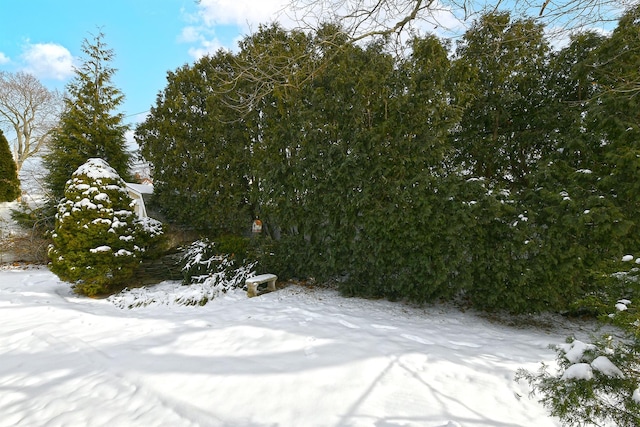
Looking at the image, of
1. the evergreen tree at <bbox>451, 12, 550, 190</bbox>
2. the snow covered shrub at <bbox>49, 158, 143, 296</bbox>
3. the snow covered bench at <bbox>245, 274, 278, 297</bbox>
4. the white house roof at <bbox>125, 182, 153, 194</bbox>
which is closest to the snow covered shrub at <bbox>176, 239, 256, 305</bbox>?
the snow covered bench at <bbox>245, 274, 278, 297</bbox>

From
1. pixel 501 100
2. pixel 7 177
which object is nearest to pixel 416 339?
pixel 501 100

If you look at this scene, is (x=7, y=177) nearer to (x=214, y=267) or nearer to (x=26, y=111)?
(x=214, y=267)

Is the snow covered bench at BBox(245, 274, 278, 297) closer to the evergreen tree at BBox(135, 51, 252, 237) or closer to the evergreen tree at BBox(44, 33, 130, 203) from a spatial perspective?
the evergreen tree at BBox(135, 51, 252, 237)

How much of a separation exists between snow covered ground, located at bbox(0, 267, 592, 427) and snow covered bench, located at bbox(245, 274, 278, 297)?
73cm

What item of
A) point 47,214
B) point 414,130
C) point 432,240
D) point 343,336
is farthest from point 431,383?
point 47,214

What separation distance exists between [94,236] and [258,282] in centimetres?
331

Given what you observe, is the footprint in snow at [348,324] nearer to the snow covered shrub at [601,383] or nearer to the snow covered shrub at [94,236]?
A: the snow covered shrub at [601,383]

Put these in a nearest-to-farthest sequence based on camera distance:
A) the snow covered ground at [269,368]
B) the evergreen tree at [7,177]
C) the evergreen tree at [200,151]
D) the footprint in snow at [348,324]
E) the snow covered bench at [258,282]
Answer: the snow covered ground at [269,368] → the footprint in snow at [348,324] → the snow covered bench at [258,282] → the evergreen tree at [200,151] → the evergreen tree at [7,177]

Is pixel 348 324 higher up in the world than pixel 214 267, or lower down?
lower down

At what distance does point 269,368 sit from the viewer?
104 inches

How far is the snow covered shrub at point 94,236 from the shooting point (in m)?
5.56

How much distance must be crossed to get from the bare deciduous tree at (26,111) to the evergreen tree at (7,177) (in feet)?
23.3

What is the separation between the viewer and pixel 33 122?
52.0ft

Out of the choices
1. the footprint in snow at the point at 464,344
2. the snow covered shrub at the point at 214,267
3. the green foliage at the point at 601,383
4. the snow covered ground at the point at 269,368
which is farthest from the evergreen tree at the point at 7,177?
the green foliage at the point at 601,383
